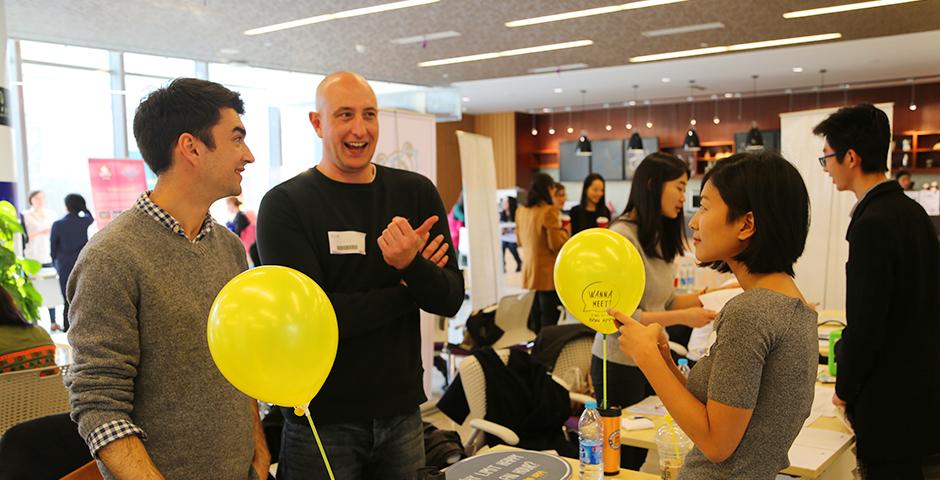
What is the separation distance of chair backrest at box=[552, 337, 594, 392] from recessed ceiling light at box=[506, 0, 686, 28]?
266 cm

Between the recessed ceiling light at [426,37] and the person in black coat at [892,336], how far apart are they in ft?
14.9

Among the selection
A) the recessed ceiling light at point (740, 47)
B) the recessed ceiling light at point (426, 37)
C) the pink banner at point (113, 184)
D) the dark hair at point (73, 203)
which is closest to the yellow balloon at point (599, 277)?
the recessed ceiling light at point (426, 37)

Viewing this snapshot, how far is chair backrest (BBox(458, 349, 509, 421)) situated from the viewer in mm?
3152

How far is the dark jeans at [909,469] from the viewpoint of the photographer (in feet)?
7.17

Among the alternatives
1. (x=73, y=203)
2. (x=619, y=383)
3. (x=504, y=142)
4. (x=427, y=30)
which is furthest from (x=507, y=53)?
(x=504, y=142)

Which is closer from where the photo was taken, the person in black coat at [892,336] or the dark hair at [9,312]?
the person in black coat at [892,336]

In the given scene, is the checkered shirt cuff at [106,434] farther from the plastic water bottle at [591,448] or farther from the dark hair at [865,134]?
the dark hair at [865,134]

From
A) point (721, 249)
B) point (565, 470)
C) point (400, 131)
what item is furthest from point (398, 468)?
point (400, 131)

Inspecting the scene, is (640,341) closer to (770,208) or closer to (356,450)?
(770,208)

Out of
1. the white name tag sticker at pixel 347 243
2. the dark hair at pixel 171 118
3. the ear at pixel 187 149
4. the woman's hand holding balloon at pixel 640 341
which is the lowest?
the woman's hand holding balloon at pixel 640 341

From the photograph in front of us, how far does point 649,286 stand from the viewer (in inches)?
108

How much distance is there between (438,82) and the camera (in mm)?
8945

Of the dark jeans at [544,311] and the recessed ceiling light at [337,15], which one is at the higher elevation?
the recessed ceiling light at [337,15]

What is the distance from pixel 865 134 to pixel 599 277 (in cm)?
115
